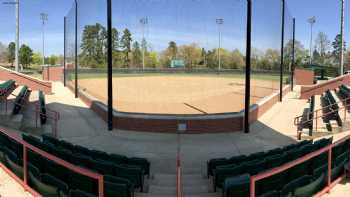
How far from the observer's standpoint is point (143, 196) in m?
7.48

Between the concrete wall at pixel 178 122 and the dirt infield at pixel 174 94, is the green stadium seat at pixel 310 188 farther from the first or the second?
the dirt infield at pixel 174 94

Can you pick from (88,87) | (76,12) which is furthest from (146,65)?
(76,12)

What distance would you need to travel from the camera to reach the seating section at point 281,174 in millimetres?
6367

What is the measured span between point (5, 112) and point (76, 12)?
14.2 metres

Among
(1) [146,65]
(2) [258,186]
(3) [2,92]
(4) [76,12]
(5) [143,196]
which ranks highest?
(4) [76,12]

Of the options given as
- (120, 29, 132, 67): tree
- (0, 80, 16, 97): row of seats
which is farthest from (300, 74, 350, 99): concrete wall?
(0, 80, 16, 97): row of seats

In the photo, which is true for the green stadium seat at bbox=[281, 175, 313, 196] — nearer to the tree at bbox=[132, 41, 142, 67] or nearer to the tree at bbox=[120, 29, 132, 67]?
the tree at bbox=[120, 29, 132, 67]

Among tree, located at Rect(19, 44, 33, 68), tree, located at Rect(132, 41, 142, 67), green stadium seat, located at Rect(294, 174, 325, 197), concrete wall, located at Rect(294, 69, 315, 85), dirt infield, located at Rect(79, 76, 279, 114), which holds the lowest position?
green stadium seat, located at Rect(294, 174, 325, 197)

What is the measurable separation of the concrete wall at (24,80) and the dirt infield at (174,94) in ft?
10.7

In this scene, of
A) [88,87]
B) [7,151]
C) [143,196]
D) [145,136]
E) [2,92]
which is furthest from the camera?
[88,87]

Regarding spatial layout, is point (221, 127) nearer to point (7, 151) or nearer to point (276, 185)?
point (276, 185)

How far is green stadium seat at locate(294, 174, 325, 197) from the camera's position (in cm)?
637

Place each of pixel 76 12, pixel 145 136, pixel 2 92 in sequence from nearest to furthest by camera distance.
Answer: pixel 145 136, pixel 2 92, pixel 76 12

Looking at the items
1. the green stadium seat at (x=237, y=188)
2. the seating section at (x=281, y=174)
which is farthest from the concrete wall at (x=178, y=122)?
the green stadium seat at (x=237, y=188)
